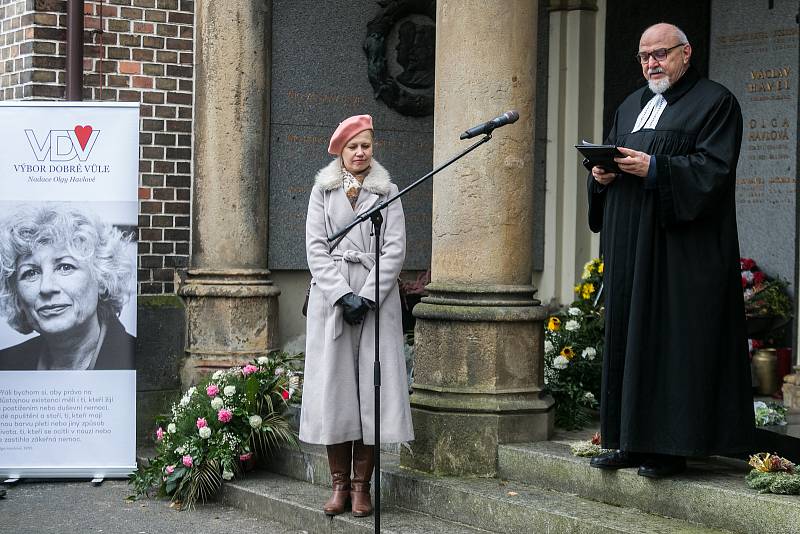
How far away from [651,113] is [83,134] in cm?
355

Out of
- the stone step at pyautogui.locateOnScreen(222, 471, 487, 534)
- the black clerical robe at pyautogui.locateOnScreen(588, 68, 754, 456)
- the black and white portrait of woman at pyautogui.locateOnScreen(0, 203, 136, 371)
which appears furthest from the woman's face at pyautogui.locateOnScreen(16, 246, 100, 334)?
the black clerical robe at pyautogui.locateOnScreen(588, 68, 754, 456)

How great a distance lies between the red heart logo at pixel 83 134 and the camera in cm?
766

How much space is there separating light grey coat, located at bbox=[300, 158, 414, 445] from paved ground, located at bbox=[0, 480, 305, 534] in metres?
0.79

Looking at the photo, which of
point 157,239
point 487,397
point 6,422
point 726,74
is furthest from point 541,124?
point 6,422

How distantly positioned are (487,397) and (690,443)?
1353 millimetres

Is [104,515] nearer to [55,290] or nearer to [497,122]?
[55,290]

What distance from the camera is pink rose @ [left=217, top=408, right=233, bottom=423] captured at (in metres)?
7.29

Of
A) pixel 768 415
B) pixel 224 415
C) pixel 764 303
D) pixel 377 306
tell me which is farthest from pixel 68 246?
pixel 764 303

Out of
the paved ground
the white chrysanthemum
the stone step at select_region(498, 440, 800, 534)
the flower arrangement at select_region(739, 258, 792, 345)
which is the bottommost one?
the paved ground

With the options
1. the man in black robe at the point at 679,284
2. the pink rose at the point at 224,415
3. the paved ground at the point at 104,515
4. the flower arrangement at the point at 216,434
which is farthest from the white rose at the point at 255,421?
the man in black robe at the point at 679,284

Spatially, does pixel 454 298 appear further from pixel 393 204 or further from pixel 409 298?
pixel 409 298

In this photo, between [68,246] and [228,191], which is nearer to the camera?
[68,246]

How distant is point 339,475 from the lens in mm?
6281

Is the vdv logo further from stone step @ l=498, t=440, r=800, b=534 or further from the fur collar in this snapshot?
stone step @ l=498, t=440, r=800, b=534
